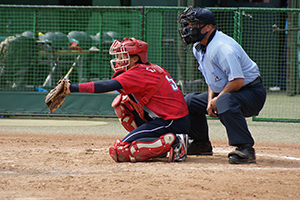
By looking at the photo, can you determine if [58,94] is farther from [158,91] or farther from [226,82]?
[226,82]

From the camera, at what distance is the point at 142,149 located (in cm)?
370

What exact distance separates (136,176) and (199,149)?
1.38m

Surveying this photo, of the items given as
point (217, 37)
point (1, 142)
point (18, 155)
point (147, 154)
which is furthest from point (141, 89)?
point (1, 142)

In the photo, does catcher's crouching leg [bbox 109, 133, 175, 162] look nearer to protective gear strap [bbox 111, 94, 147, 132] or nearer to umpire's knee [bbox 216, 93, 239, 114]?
protective gear strap [bbox 111, 94, 147, 132]

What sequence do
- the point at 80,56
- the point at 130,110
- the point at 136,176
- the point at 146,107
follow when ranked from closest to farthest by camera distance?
the point at 136,176
the point at 146,107
the point at 130,110
the point at 80,56

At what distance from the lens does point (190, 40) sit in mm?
3961

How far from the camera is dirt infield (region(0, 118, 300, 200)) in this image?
2699mm

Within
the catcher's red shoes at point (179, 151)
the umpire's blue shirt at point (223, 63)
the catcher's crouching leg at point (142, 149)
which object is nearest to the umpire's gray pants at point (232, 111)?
the umpire's blue shirt at point (223, 63)

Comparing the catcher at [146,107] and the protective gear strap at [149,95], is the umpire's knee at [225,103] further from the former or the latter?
the protective gear strap at [149,95]

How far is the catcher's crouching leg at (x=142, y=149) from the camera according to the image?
3.70m

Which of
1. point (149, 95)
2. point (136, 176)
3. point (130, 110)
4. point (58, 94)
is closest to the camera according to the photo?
point (136, 176)

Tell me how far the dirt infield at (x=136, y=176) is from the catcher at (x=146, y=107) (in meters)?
0.14

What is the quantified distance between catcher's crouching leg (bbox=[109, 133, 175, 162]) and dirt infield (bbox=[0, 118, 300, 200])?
93mm

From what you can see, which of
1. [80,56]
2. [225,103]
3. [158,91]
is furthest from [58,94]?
[80,56]
